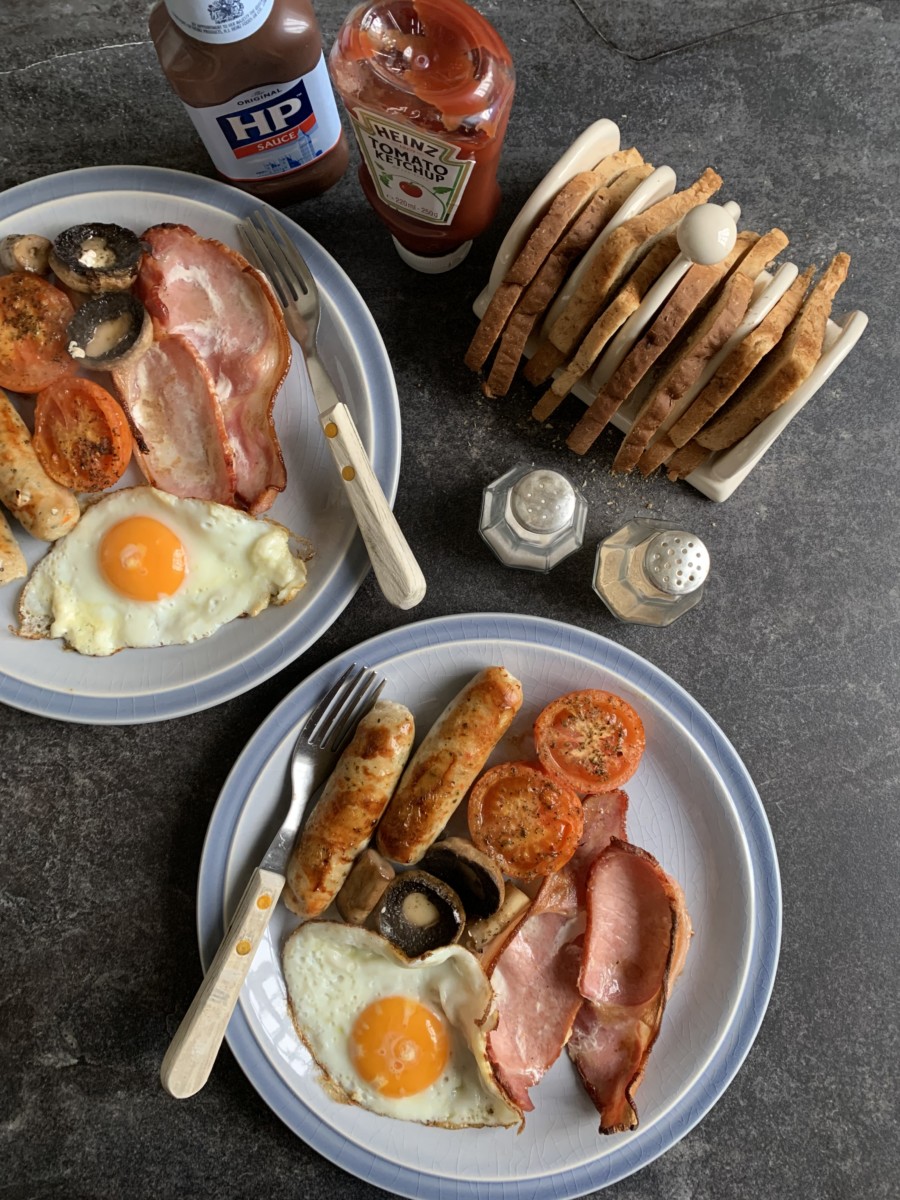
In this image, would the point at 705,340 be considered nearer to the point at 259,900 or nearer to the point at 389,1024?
the point at 259,900

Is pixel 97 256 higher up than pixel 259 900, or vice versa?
pixel 97 256

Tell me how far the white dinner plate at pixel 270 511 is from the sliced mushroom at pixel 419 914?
0.57m

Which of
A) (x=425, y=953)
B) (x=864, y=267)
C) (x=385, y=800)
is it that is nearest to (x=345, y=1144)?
(x=425, y=953)

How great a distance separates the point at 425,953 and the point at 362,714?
0.54 m

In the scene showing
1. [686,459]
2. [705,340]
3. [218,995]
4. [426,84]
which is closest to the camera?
[426,84]

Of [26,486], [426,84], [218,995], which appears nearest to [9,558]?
[26,486]

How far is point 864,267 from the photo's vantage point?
83.6 inches

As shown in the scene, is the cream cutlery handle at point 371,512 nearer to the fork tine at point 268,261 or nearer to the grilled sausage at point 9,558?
the fork tine at point 268,261

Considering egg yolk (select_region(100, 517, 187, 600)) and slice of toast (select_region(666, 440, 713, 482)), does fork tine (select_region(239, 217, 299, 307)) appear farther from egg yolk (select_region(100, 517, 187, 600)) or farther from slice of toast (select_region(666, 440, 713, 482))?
slice of toast (select_region(666, 440, 713, 482))

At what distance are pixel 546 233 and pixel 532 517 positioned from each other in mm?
588

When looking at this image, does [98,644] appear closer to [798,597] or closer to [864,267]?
[798,597]

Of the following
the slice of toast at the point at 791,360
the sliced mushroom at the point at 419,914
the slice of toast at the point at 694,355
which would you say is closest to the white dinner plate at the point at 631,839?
the sliced mushroom at the point at 419,914

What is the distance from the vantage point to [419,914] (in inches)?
72.2

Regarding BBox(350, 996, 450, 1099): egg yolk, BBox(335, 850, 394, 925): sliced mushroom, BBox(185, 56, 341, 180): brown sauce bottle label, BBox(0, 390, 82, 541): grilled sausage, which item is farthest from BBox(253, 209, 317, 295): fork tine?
BBox(350, 996, 450, 1099): egg yolk
